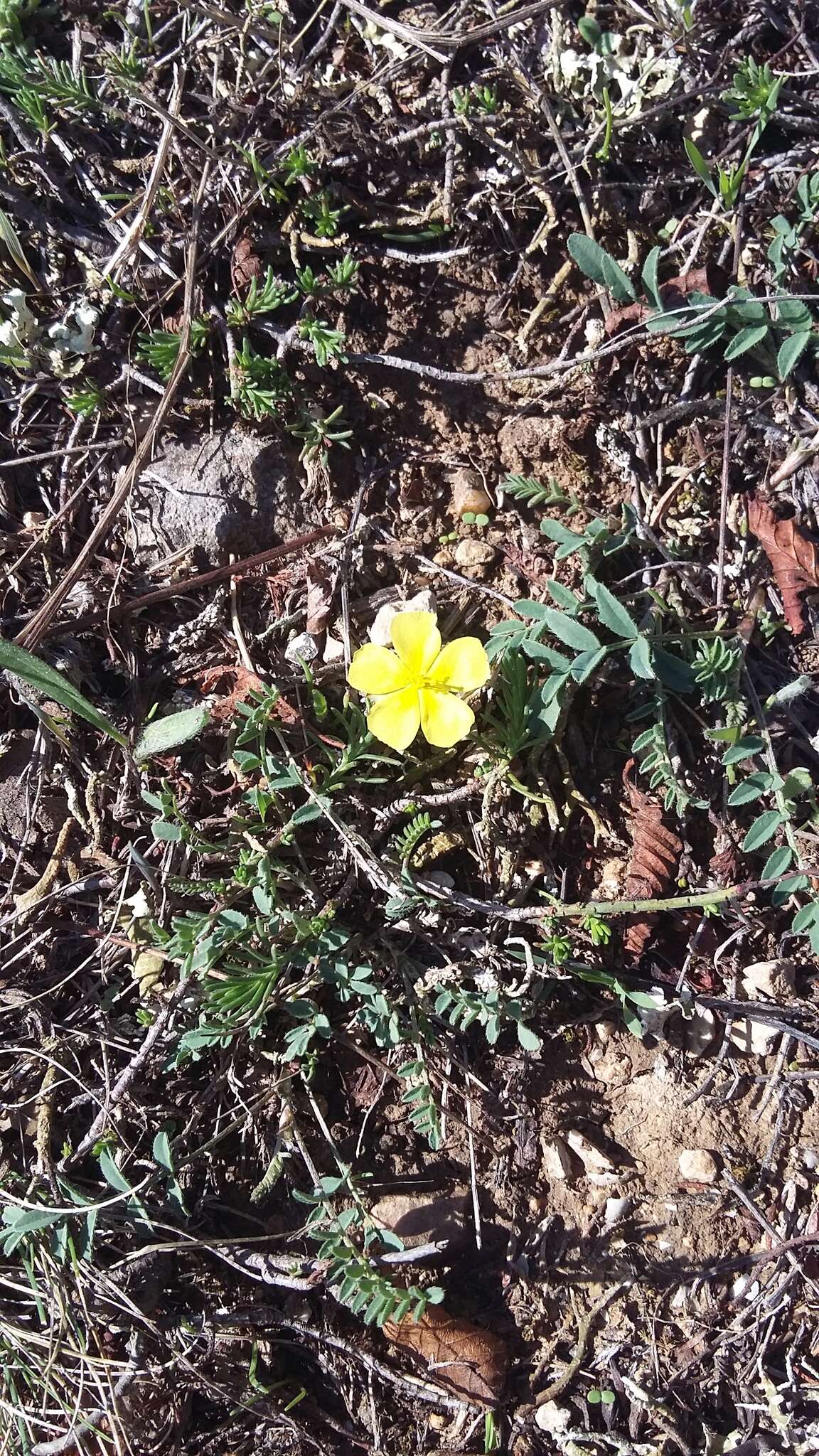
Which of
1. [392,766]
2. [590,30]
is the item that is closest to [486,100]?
[590,30]

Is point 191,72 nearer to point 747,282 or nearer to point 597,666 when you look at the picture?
point 747,282

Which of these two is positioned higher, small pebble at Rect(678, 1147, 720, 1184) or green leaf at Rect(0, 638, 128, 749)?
green leaf at Rect(0, 638, 128, 749)

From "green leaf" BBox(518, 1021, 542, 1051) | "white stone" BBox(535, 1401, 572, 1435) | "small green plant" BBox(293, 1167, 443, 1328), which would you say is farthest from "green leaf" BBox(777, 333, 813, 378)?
"white stone" BBox(535, 1401, 572, 1435)

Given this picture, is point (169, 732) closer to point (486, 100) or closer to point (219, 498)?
point (219, 498)

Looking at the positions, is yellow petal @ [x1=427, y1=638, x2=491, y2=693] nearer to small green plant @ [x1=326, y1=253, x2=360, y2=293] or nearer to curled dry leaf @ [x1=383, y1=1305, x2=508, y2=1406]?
small green plant @ [x1=326, y1=253, x2=360, y2=293]

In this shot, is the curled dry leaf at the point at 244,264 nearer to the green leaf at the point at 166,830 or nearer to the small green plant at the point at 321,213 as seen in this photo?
the small green plant at the point at 321,213

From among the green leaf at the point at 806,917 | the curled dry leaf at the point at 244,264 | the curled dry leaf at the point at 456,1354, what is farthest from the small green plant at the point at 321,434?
the curled dry leaf at the point at 456,1354

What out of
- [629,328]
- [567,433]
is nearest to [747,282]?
[629,328]
